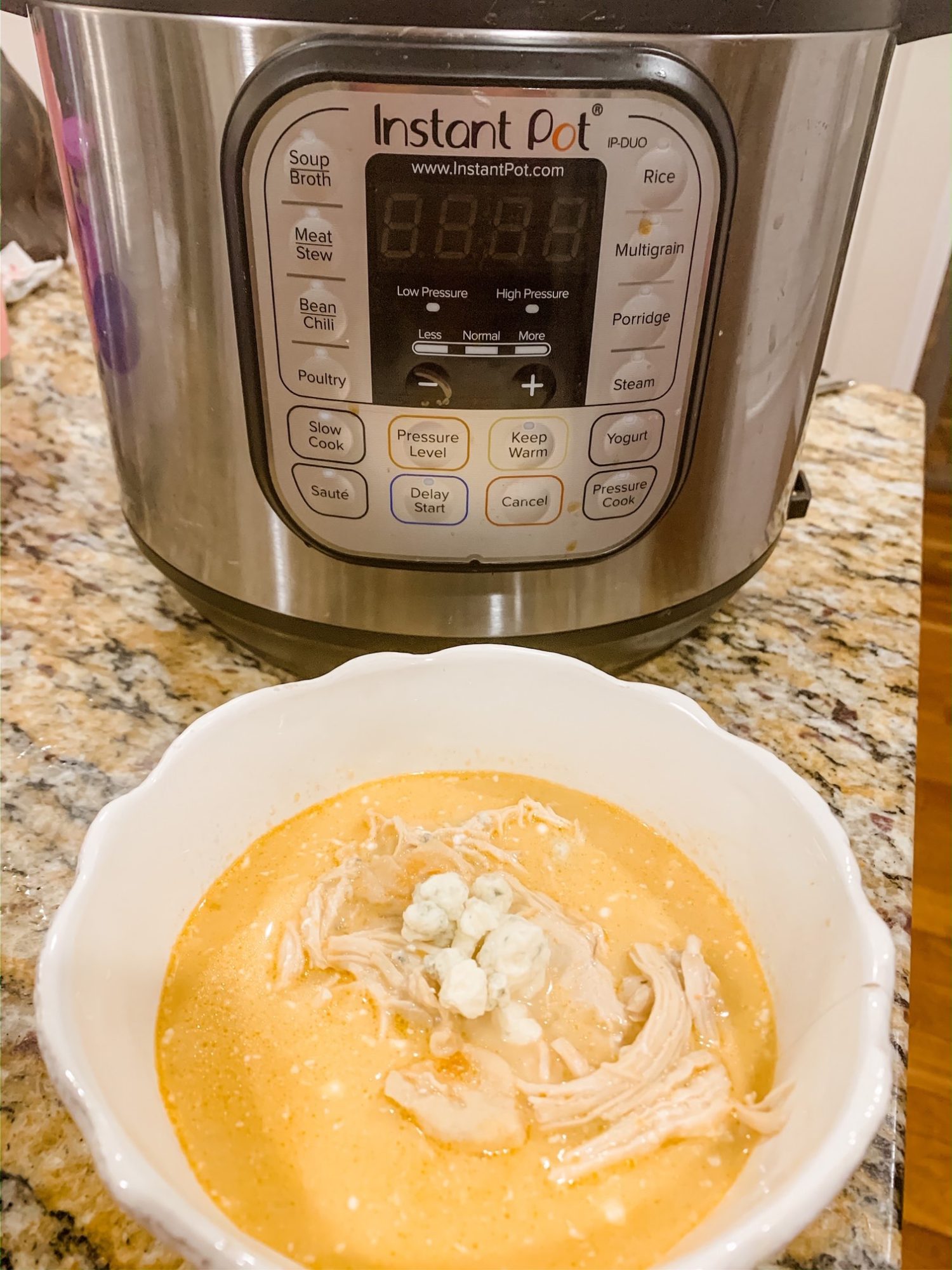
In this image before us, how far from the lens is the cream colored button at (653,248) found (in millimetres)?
408

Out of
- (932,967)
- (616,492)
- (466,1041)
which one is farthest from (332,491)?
(932,967)

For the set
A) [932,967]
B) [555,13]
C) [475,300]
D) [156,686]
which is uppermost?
[555,13]

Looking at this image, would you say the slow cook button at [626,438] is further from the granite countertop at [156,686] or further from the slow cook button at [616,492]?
the granite countertop at [156,686]

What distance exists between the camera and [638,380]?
46cm

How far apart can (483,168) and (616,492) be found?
0.57 feet

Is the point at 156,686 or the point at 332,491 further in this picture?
the point at 156,686

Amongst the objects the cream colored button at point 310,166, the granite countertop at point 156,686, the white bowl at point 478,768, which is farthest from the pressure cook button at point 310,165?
the granite countertop at point 156,686

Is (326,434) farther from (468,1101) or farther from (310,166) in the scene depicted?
(468,1101)

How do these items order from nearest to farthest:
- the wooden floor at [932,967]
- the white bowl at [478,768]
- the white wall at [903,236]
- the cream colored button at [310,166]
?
1. the white bowl at [478,768]
2. the cream colored button at [310,166]
3. the wooden floor at [932,967]
4. the white wall at [903,236]

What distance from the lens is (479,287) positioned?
42cm

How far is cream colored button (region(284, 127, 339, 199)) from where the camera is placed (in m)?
0.38

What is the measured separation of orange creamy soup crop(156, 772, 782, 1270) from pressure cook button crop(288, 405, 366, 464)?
18cm

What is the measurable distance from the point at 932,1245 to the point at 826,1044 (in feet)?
2.74

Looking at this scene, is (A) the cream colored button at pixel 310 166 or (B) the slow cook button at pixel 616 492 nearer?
(A) the cream colored button at pixel 310 166
